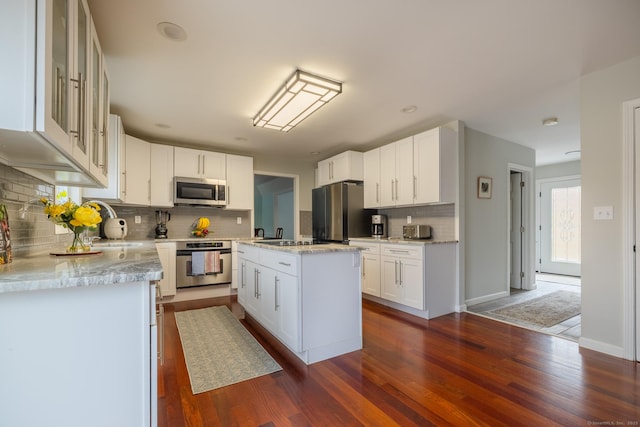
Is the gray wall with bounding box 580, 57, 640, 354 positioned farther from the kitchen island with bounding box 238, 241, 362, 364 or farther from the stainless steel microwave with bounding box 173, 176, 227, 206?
the stainless steel microwave with bounding box 173, 176, 227, 206

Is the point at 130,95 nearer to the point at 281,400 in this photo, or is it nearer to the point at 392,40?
the point at 392,40

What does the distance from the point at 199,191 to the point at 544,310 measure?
16.1 ft

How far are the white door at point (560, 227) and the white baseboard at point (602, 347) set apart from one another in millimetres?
4230

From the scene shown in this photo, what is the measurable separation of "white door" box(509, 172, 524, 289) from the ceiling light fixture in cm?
391

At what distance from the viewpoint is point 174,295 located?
13.3 ft

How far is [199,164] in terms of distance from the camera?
4461mm

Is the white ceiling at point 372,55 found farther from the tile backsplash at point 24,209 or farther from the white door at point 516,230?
the white door at point 516,230

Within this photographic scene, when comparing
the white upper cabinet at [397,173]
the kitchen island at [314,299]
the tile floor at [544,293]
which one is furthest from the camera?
the white upper cabinet at [397,173]

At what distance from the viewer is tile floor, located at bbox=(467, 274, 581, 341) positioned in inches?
115

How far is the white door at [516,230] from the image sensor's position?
4.90 metres

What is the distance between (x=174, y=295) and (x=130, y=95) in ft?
8.49

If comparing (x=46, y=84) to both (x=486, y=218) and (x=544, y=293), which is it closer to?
(x=486, y=218)

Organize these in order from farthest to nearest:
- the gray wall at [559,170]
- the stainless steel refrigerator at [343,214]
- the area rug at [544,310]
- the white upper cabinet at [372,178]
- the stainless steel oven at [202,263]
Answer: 1. the gray wall at [559,170]
2. the stainless steel refrigerator at [343,214]
3. the white upper cabinet at [372,178]
4. the stainless steel oven at [202,263]
5. the area rug at [544,310]

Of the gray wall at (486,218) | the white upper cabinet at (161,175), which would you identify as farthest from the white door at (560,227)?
the white upper cabinet at (161,175)
